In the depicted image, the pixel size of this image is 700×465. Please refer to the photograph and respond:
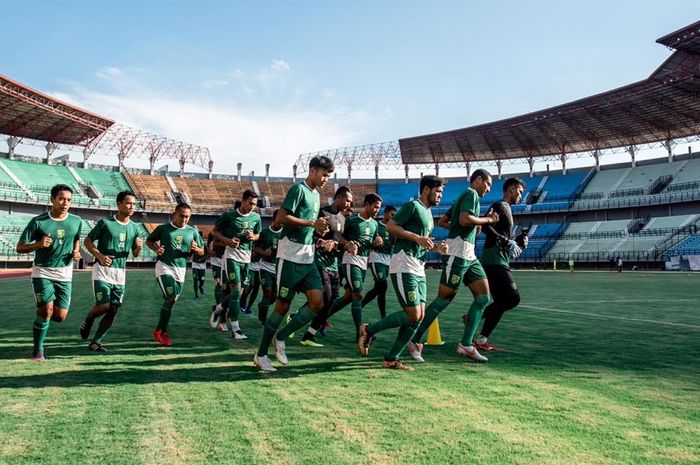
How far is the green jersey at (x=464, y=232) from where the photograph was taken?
19.5 feet

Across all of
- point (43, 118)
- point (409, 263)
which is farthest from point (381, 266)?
point (43, 118)

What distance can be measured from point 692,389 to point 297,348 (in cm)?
448

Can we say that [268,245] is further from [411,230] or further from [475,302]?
[475,302]

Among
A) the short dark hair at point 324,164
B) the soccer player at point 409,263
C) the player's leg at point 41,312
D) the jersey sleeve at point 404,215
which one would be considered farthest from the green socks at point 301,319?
the player's leg at point 41,312

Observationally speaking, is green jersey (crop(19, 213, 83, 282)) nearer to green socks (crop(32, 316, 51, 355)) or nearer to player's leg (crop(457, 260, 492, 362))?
green socks (crop(32, 316, 51, 355))

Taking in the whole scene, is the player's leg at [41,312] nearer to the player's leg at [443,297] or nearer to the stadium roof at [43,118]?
the player's leg at [443,297]

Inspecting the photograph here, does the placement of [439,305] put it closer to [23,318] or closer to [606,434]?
[606,434]

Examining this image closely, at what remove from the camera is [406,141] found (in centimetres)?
6450

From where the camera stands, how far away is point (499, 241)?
650 cm

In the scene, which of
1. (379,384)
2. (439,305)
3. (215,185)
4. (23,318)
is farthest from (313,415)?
(215,185)

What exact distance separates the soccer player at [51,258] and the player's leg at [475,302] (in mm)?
5007

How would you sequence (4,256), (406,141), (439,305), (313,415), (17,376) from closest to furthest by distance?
(313,415) → (17,376) → (439,305) → (4,256) → (406,141)

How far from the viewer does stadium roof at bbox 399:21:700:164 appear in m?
39.8

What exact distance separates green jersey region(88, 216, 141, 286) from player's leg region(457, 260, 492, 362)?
4565 millimetres
